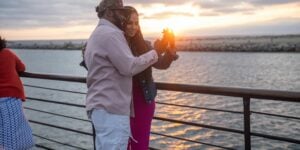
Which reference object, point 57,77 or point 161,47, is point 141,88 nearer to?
point 161,47

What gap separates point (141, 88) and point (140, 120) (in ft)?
0.81

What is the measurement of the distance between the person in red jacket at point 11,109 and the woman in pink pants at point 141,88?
1.09 metres

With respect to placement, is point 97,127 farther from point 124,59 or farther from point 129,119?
point 124,59

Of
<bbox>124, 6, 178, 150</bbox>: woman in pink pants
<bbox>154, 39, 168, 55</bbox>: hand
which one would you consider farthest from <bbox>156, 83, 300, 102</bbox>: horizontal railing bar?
<bbox>154, 39, 168, 55</bbox>: hand

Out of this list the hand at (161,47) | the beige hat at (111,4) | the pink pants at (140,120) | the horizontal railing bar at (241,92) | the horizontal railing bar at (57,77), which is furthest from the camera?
the horizontal railing bar at (57,77)

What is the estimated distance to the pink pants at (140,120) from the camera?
2.90 metres

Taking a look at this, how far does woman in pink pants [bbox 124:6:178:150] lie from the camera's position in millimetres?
2725

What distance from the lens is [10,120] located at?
134 inches

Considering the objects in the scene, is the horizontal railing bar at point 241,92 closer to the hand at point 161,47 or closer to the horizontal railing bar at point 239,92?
the horizontal railing bar at point 239,92

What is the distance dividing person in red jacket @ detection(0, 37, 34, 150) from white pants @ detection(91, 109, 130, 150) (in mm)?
1065

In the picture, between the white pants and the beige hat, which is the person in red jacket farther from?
the beige hat

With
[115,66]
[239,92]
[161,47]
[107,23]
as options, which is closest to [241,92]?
[239,92]

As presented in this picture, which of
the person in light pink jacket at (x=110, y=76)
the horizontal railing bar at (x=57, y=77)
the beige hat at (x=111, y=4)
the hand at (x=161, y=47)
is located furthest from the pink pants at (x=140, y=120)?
the horizontal railing bar at (x=57, y=77)

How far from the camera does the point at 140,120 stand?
294cm
